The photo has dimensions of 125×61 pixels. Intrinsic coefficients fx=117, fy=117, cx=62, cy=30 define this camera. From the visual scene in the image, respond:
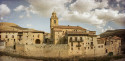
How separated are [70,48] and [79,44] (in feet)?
6.38

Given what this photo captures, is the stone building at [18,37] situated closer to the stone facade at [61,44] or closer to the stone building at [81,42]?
the stone facade at [61,44]

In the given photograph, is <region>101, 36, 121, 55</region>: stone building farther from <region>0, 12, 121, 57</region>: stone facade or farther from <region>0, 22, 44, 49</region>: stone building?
<region>0, 22, 44, 49</region>: stone building

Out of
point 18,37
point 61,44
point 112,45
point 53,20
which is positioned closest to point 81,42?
point 61,44

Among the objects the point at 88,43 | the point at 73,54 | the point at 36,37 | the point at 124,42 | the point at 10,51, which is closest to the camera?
the point at 10,51

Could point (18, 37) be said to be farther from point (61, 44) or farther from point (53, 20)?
point (53, 20)

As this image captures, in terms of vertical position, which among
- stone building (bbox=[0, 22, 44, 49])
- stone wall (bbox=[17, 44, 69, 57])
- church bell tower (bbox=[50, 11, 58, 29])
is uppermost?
church bell tower (bbox=[50, 11, 58, 29])

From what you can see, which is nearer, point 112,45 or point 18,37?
point 18,37

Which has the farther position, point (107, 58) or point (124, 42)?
point (124, 42)

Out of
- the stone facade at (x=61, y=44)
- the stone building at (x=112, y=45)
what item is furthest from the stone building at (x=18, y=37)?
the stone building at (x=112, y=45)

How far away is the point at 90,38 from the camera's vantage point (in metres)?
23.8

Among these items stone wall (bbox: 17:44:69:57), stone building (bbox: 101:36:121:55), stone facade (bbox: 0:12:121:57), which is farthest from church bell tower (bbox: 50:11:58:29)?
stone building (bbox: 101:36:121:55)

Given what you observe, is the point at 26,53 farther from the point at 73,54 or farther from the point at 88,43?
the point at 88,43

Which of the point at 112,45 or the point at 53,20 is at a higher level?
Result: the point at 53,20

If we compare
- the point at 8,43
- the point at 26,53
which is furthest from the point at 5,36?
the point at 26,53
